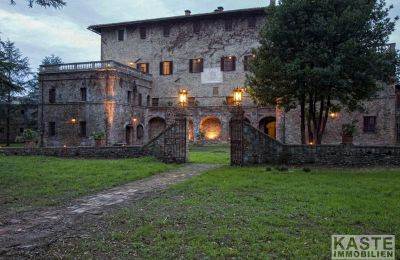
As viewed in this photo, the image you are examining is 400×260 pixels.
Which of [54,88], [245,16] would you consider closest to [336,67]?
[245,16]

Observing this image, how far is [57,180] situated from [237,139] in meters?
8.19

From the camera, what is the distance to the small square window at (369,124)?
27.0 meters

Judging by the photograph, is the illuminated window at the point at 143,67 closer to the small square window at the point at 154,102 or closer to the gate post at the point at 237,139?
the small square window at the point at 154,102

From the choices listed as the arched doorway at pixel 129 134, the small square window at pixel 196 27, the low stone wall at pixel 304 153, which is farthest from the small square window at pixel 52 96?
the low stone wall at pixel 304 153

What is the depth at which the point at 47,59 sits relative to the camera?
58812mm

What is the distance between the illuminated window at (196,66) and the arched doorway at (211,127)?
5570 millimetres

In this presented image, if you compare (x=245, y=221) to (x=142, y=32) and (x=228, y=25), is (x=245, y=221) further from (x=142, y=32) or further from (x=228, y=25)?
(x=142, y=32)

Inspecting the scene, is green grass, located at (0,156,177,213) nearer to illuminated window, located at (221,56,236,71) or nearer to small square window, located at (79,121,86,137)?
small square window, located at (79,121,86,137)

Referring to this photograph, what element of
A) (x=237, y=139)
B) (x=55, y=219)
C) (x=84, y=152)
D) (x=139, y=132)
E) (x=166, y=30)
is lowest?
(x=55, y=219)

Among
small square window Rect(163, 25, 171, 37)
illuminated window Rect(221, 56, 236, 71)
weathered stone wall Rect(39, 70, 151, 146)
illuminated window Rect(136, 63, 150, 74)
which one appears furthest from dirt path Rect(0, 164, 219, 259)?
small square window Rect(163, 25, 171, 37)

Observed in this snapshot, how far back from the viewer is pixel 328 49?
52.5ft

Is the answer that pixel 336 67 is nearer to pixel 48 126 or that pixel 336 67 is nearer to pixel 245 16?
pixel 245 16

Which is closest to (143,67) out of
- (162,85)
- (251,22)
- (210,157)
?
(162,85)

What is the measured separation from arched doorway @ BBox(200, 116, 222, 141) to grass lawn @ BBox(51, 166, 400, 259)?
2529 cm
